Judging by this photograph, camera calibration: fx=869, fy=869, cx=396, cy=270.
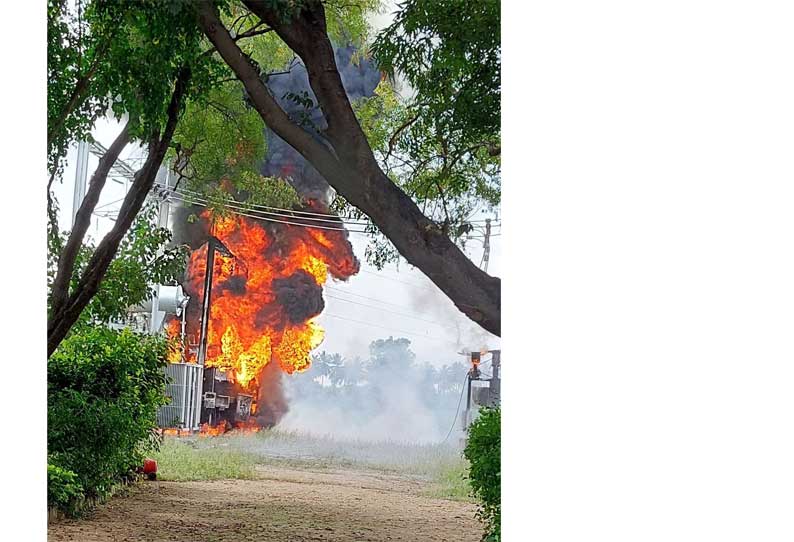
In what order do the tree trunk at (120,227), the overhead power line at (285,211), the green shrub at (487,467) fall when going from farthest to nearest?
the tree trunk at (120,227), the overhead power line at (285,211), the green shrub at (487,467)

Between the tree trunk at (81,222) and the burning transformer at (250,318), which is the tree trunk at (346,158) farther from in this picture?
the tree trunk at (81,222)

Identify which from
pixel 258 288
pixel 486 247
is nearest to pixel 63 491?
pixel 258 288

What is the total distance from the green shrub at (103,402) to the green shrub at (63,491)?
0.03 meters

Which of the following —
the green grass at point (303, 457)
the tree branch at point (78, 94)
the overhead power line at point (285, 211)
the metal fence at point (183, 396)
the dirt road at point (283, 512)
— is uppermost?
the tree branch at point (78, 94)

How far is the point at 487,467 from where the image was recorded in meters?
3.54

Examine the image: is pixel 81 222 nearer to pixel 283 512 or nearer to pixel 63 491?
pixel 63 491

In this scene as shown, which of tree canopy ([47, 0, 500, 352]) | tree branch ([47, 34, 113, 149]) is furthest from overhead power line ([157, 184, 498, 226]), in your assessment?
tree branch ([47, 34, 113, 149])

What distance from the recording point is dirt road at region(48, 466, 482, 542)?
3.56 metres

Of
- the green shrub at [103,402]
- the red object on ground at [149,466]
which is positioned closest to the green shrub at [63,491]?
the green shrub at [103,402]

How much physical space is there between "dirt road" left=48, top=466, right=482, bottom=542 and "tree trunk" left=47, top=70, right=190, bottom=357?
2.61 feet

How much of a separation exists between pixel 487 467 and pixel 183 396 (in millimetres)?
1319

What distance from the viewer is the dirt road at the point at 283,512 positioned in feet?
11.7
